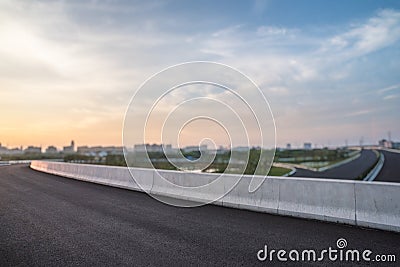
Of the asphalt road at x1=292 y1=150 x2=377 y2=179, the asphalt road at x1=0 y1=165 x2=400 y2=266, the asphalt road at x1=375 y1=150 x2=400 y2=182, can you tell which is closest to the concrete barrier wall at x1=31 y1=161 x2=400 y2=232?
the asphalt road at x1=0 y1=165 x2=400 y2=266

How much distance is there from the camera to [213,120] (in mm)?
14914

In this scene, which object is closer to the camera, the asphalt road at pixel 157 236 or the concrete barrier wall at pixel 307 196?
the asphalt road at pixel 157 236

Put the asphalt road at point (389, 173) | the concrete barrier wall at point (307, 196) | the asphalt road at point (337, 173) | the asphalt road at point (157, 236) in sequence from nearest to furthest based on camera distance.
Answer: the asphalt road at point (157, 236), the concrete barrier wall at point (307, 196), the asphalt road at point (389, 173), the asphalt road at point (337, 173)

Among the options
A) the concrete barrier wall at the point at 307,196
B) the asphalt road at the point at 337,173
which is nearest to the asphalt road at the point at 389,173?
the asphalt road at the point at 337,173

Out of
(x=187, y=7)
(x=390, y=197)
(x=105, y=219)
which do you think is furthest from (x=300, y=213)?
(x=187, y=7)

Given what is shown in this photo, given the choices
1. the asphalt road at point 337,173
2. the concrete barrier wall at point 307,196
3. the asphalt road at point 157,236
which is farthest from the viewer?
the asphalt road at point 337,173

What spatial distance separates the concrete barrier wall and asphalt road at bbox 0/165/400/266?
0.37 metres

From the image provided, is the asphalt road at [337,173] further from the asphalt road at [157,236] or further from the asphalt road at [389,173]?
the asphalt road at [157,236]

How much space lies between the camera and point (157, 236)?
6.49m

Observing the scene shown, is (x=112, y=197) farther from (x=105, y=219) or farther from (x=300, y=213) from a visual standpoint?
(x=300, y=213)

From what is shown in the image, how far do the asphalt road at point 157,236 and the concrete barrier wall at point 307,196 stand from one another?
37cm

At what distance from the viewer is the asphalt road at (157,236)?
206 inches

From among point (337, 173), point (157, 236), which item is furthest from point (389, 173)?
point (157, 236)

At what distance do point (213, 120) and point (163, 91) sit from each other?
3.23 meters
